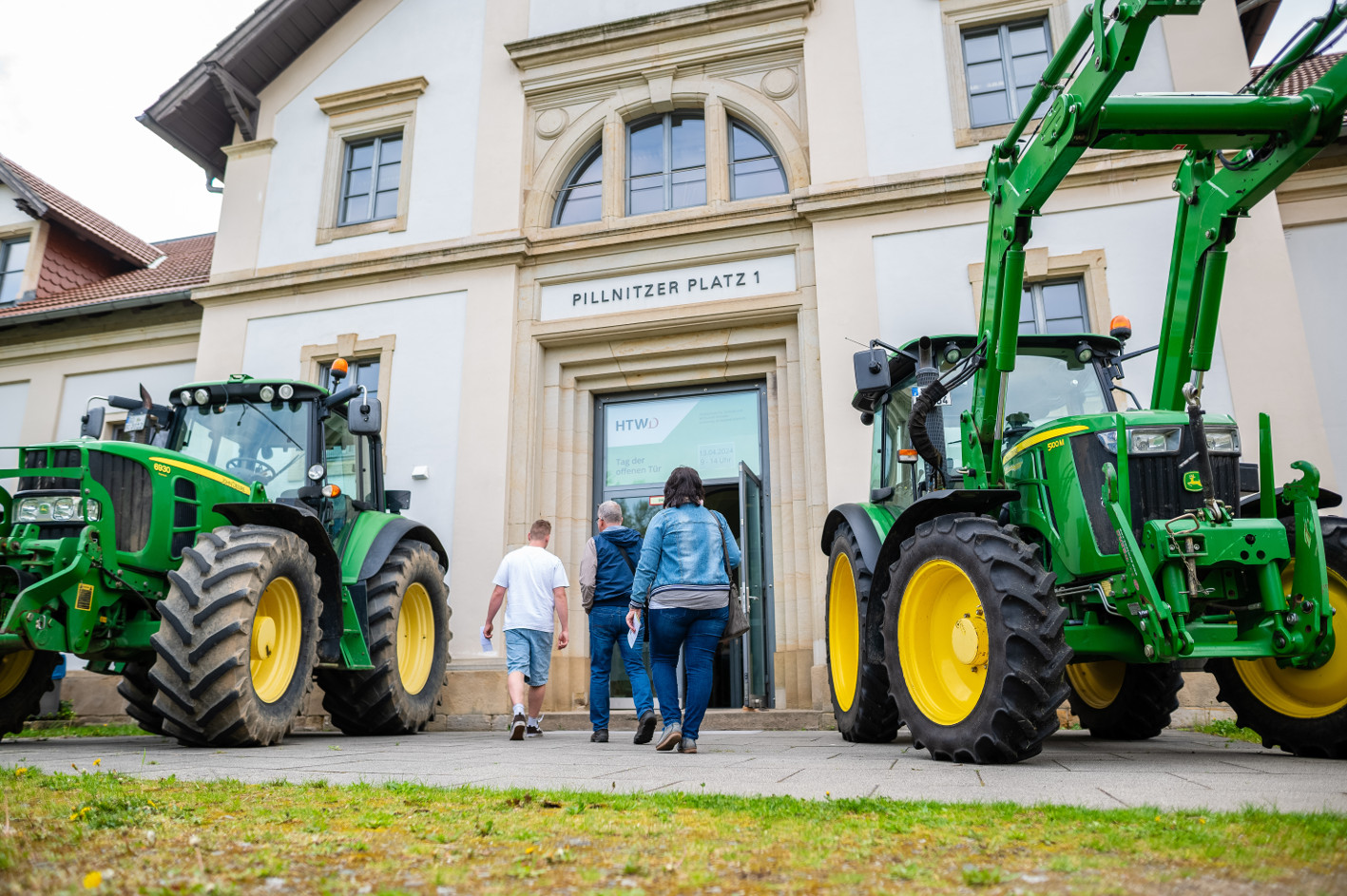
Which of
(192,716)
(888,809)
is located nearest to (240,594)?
(192,716)

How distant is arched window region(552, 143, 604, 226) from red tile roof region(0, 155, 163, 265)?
9.07 meters

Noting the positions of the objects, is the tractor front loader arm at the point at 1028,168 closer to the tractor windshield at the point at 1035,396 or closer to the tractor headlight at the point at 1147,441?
the tractor windshield at the point at 1035,396

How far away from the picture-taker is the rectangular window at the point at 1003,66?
10.7 metres

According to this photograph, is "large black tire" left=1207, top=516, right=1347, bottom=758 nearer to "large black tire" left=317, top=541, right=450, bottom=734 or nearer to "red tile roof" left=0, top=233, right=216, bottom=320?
"large black tire" left=317, top=541, right=450, bottom=734

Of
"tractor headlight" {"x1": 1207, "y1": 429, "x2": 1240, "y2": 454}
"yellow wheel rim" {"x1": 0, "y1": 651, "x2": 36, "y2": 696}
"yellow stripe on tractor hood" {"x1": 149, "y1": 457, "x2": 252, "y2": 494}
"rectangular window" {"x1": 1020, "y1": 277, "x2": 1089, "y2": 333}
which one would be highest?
"rectangular window" {"x1": 1020, "y1": 277, "x2": 1089, "y2": 333}

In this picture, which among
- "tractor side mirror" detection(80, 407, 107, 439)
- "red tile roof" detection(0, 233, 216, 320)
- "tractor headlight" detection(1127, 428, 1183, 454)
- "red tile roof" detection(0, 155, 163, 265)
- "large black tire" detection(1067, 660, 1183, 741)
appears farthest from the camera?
"red tile roof" detection(0, 155, 163, 265)

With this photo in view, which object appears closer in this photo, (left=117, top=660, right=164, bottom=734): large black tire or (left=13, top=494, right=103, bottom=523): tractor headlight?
(left=13, top=494, right=103, bottom=523): tractor headlight

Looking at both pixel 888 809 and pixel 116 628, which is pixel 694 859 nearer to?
pixel 888 809

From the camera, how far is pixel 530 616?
7.36 metres

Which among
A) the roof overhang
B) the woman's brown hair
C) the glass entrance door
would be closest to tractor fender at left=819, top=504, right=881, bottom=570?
the woman's brown hair

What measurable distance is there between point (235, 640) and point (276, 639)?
34.1 inches

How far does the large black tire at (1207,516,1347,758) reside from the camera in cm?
444

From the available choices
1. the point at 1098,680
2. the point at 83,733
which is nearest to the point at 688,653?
the point at 1098,680

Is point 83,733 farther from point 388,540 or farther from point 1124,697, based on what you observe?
point 1124,697
